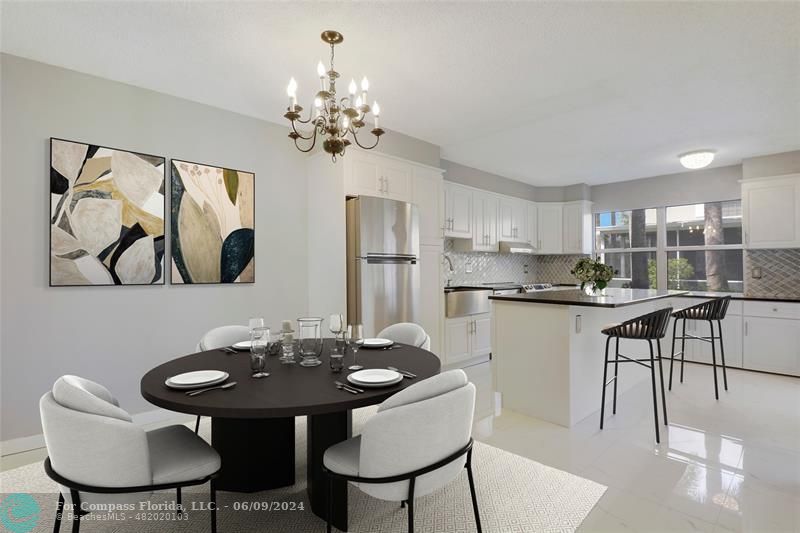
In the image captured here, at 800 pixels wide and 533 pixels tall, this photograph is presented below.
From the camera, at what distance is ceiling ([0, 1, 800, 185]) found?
2113mm

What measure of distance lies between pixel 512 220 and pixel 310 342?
15.9 ft

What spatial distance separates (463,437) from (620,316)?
2.75 m

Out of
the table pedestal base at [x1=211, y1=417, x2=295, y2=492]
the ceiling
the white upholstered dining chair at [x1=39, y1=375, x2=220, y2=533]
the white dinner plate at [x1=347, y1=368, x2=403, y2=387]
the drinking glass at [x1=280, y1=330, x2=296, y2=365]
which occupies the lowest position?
the table pedestal base at [x1=211, y1=417, x2=295, y2=492]

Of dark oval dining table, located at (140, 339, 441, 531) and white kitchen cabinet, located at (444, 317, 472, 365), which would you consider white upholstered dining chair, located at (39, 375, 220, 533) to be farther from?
white kitchen cabinet, located at (444, 317, 472, 365)

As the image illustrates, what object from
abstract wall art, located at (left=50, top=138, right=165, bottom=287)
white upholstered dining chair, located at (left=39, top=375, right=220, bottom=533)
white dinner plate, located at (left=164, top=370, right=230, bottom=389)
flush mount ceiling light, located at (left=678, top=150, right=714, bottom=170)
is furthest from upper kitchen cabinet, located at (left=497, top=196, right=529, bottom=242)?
white upholstered dining chair, located at (left=39, top=375, right=220, bottom=533)

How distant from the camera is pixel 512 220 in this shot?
610 cm

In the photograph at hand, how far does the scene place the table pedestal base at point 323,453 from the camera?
68.1 inches

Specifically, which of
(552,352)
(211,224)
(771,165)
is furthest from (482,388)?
(771,165)

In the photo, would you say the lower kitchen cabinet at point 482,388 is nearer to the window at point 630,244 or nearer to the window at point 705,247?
the window at point 630,244

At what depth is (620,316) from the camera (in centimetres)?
349

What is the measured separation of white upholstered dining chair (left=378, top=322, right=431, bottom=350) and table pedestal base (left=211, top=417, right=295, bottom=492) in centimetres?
95

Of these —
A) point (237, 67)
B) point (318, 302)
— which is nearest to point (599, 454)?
point (318, 302)

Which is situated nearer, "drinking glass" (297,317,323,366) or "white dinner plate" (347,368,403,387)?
"white dinner plate" (347,368,403,387)

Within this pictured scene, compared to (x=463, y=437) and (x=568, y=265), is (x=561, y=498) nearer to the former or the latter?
(x=463, y=437)
